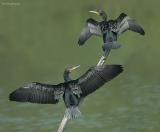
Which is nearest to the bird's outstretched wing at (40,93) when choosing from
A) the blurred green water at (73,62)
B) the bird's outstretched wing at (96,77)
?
the bird's outstretched wing at (96,77)

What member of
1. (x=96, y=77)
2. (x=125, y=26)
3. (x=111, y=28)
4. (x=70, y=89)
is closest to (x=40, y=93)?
(x=70, y=89)

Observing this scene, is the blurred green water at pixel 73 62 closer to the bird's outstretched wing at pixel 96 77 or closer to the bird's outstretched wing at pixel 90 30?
the bird's outstretched wing at pixel 90 30

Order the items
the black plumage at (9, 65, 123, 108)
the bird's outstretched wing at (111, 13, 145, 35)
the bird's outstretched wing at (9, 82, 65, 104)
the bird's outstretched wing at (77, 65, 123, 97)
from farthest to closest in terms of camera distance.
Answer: the bird's outstretched wing at (111, 13, 145, 35) → the bird's outstretched wing at (9, 82, 65, 104) → the black plumage at (9, 65, 123, 108) → the bird's outstretched wing at (77, 65, 123, 97)

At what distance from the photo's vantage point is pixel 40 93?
1238cm

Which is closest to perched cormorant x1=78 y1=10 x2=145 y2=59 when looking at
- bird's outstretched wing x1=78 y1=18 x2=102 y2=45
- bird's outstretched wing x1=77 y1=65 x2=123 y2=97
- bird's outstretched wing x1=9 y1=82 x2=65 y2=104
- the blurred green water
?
bird's outstretched wing x1=78 y1=18 x2=102 y2=45

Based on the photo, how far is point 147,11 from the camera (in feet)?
188

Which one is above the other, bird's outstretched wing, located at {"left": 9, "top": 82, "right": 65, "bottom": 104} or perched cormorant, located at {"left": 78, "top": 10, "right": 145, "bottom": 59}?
perched cormorant, located at {"left": 78, "top": 10, "right": 145, "bottom": 59}

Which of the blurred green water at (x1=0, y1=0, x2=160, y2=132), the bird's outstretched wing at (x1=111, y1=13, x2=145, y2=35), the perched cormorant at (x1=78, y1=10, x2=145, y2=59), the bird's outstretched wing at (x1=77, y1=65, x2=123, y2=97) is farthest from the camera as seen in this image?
the blurred green water at (x1=0, y1=0, x2=160, y2=132)

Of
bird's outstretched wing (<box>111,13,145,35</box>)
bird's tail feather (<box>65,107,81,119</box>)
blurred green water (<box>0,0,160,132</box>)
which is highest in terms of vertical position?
blurred green water (<box>0,0,160,132</box>)

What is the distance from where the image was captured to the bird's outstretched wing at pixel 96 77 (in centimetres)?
1165

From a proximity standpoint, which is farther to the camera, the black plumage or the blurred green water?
the blurred green water

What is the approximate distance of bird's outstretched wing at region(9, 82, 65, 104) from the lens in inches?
478

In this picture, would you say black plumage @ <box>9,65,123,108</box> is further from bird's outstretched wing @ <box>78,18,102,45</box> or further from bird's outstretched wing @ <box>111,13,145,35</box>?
bird's outstretched wing @ <box>78,18,102,45</box>

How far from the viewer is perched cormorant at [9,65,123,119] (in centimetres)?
1184
